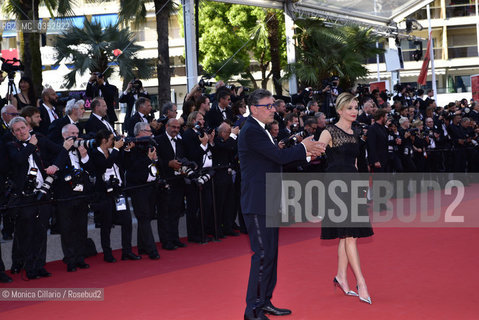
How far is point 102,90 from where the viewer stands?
37.6ft

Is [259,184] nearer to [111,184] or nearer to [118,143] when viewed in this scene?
[118,143]

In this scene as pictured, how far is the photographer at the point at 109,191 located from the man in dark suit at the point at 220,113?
96.2 inches

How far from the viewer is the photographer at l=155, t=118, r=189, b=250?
995 cm

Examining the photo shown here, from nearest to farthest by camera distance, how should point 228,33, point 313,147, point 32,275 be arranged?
point 313,147 < point 32,275 < point 228,33

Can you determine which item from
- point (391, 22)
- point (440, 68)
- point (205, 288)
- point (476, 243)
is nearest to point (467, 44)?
point (440, 68)

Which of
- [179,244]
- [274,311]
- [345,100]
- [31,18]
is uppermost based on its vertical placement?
[31,18]

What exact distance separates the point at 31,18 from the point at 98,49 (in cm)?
929

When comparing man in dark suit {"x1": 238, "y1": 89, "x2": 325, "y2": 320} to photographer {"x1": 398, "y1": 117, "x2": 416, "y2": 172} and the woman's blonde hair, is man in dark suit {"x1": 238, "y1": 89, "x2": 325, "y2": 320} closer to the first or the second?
the woman's blonde hair

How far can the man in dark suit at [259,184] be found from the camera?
18.7 ft

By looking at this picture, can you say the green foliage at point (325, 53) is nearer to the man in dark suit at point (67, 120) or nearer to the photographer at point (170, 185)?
the photographer at point (170, 185)

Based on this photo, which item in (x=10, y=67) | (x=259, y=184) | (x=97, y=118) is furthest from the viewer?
(x=10, y=67)

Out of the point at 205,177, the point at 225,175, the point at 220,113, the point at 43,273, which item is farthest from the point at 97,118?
the point at 220,113

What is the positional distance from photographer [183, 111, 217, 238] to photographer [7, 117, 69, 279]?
2.24 metres

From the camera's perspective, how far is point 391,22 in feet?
71.4
